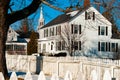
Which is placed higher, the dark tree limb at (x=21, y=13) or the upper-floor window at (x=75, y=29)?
the upper-floor window at (x=75, y=29)

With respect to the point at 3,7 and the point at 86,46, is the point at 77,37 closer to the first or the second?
the point at 86,46

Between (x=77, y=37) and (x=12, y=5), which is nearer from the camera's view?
(x=12, y=5)

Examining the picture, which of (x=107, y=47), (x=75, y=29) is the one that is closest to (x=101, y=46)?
(x=107, y=47)

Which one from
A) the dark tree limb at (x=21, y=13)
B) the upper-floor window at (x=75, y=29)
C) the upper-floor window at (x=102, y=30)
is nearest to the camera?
the dark tree limb at (x=21, y=13)

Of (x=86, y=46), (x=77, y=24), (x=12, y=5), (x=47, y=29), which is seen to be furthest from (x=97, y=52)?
(x=12, y=5)

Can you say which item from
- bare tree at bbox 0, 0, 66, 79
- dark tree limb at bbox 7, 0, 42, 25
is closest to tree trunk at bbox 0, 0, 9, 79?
bare tree at bbox 0, 0, 66, 79

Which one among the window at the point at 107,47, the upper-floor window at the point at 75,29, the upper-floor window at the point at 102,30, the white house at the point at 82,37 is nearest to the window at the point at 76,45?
the white house at the point at 82,37

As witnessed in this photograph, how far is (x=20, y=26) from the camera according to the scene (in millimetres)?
90500

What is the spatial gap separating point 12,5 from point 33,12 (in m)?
1.05

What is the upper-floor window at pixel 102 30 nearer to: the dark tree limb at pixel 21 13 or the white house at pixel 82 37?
the white house at pixel 82 37

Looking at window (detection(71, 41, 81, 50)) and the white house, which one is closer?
window (detection(71, 41, 81, 50))

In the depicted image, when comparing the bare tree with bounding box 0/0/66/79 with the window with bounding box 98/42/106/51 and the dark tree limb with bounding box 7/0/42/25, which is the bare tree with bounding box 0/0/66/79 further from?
the window with bounding box 98/42/106/51

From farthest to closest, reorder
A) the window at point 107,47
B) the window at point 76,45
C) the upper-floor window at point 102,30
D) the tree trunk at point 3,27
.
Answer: the window at point 107,47, the upper-floor window at point 102,30, the window at point 76,45, the tree trunk at point 3,27

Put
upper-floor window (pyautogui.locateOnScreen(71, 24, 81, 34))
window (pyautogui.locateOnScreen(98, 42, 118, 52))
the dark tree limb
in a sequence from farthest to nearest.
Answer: window (pyautogui.locateOnScreen(98, 42, 118, 52)) → upper-floor window (pyautogui.locateOnScreen(71, 24, 81, 34)) → the dark tree limb
